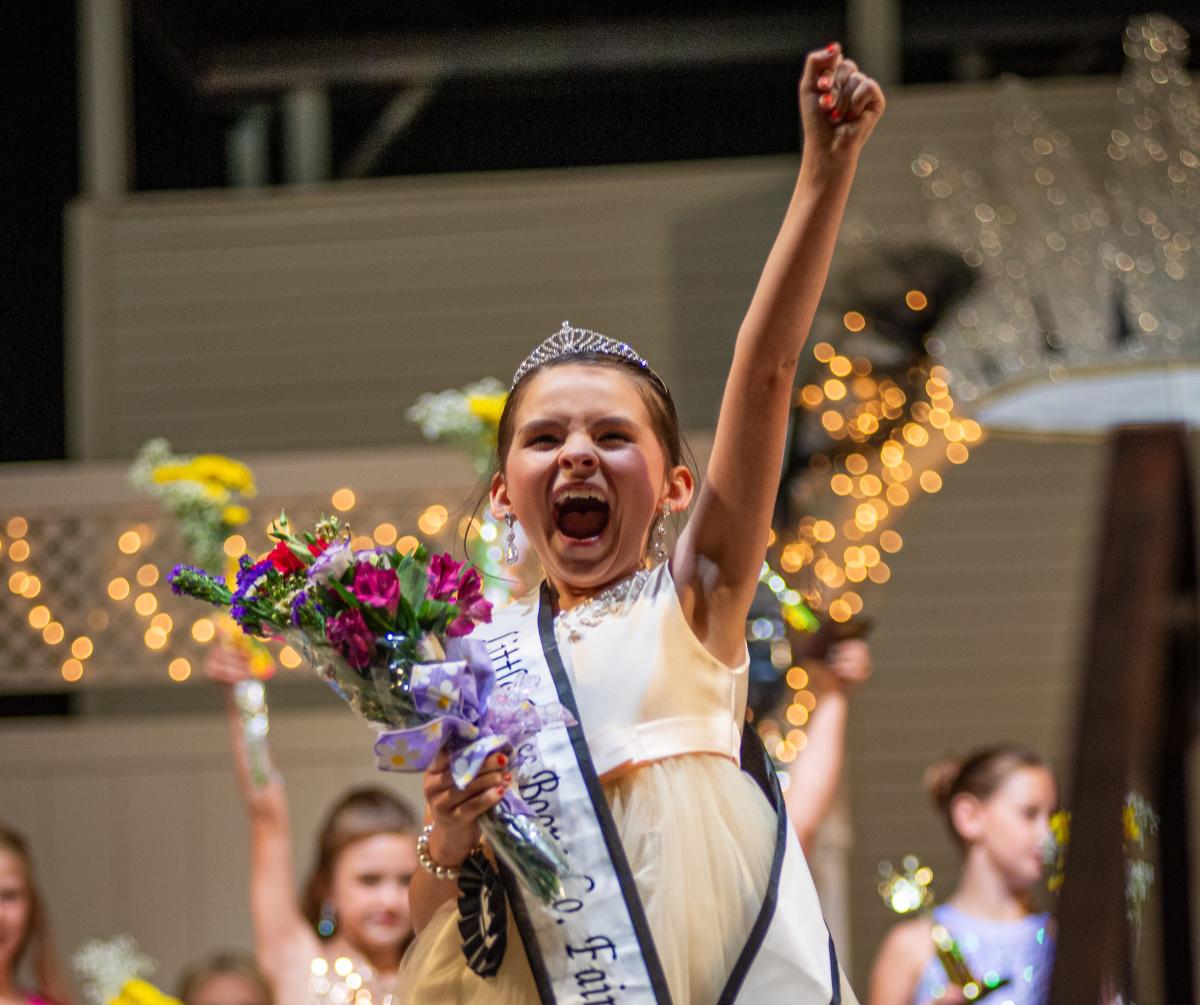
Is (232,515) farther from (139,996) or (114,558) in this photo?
(114,558)

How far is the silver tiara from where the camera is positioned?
5.28 ft

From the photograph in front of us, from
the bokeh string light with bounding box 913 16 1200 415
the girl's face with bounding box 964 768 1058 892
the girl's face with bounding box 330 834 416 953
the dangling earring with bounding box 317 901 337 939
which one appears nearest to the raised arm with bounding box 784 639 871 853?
the girl's face with bounding box 964 768 1058 892

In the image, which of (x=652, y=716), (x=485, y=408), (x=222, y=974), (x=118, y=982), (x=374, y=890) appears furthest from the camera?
(x=222, y=974)

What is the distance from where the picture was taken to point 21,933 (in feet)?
11.9

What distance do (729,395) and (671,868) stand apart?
0.38 metres

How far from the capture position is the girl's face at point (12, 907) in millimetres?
3596

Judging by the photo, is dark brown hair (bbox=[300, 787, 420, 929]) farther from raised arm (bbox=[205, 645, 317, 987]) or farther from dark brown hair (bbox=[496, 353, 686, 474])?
dark brown hair (bbox=[496, 353, 686, 474])

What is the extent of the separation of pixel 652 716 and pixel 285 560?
0.33 m

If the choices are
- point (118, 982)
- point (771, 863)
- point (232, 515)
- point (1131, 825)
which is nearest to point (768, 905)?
point (771, 863)

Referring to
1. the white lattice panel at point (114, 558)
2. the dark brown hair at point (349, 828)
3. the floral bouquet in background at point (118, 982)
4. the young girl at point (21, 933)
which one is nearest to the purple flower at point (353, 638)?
the floral bouquet in background at point (118, 982)

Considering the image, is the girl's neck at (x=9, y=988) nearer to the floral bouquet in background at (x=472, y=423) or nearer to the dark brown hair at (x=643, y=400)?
the floral bouquet in background at (x=472, y=423)

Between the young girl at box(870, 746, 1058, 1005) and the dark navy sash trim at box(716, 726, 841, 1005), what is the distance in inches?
81.0

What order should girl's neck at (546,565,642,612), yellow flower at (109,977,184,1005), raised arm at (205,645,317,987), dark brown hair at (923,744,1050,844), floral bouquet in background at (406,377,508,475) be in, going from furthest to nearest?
dark brown hair at (923,744,1050,844)
floral bouquet in background at (406,377,508,475)
raised arm at (205,645,317,987)
yellow flower at (109,977,184,1005)
girl's neck at (546,565,642,612)

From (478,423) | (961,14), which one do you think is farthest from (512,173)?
(478,423)
